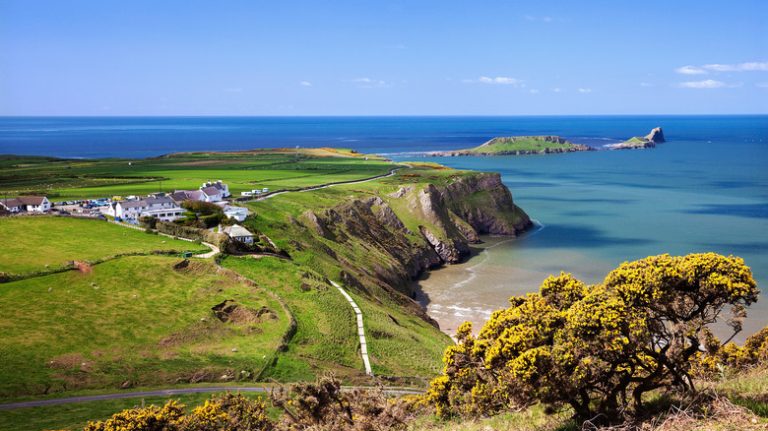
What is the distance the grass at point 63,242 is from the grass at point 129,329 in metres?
3.23

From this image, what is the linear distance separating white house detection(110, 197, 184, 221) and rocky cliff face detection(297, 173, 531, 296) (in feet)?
52.6

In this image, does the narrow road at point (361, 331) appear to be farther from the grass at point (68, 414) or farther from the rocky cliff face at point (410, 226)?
the grass at point (68, 414)

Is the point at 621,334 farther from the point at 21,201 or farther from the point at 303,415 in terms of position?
the point at 21,201

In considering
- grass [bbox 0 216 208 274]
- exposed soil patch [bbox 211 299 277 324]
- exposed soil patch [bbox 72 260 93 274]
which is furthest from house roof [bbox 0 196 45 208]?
exposed soil patch [bbox 211 299 277 324]

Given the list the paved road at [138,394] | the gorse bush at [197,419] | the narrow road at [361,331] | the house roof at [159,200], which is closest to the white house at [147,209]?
the house roof at [159,200]

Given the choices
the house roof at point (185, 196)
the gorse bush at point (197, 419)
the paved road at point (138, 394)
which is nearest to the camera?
the gorse bush at point (197, 419)

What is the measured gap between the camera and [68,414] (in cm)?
3450

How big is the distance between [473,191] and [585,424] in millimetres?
104837

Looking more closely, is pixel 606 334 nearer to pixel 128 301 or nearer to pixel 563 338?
pixel 563 338

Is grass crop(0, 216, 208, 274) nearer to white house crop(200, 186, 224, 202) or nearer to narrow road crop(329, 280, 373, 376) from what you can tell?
white house crop(200, 186, 224, 202)

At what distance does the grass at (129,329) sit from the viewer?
40.1 m

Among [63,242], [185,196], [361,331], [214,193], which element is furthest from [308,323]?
[214,193]

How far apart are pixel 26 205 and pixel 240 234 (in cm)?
3096

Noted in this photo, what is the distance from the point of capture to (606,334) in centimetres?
1991
